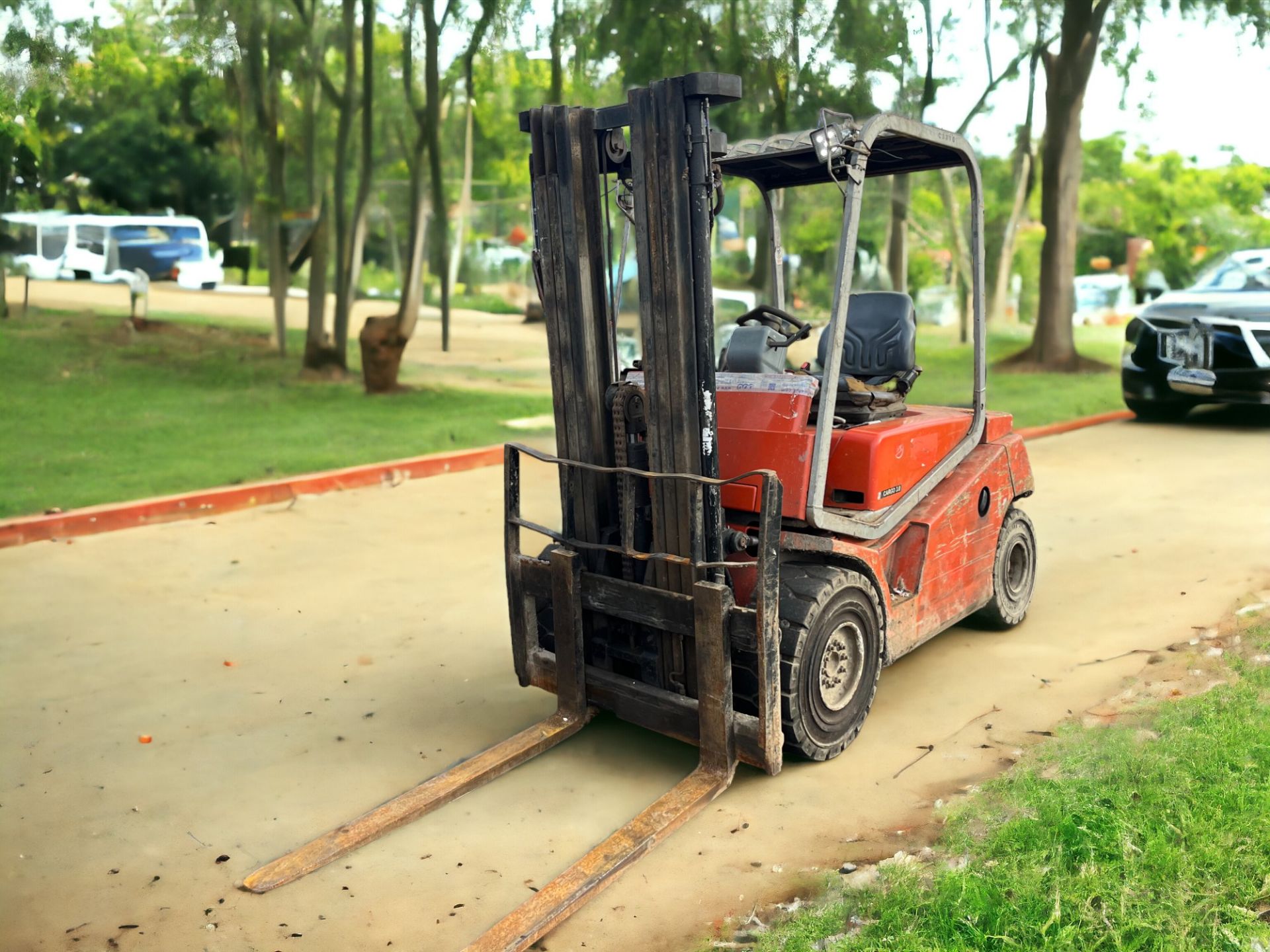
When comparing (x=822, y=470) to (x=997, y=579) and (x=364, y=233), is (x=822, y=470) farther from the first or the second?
(x=364, y=233)

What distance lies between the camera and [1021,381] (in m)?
17.5

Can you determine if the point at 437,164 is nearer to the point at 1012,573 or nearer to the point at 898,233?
the point at 898,233

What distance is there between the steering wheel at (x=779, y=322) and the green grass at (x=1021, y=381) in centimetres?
645

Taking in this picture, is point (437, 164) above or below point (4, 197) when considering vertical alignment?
above

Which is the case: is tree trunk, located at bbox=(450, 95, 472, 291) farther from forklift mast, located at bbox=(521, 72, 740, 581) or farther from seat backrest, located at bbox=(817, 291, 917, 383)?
forklift mast, located at bbox=(521, 72, 740, 581)

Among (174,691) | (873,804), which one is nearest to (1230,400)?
(873,804)

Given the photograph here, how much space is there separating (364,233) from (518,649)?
450 inches

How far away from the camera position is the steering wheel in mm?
5070

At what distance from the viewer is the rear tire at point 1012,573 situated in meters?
5.94

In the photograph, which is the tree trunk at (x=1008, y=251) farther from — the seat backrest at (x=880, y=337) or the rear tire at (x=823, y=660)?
the rear tire at (x=823, y=660)

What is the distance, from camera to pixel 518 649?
493cm

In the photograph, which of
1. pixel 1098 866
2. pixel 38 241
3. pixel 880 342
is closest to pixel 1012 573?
pixel 880 342

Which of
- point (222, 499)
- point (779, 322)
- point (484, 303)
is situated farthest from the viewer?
point (484, 303)

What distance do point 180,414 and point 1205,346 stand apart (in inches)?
429
